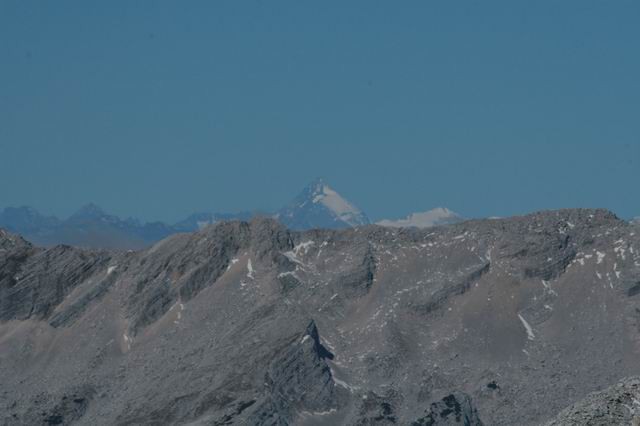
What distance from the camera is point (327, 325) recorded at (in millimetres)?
150875

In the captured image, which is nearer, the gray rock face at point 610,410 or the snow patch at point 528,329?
the gray rock face at point 610,410

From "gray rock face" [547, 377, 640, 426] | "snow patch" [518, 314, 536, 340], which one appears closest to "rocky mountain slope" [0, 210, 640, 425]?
"snow patch" [518, 314, 536, 340]

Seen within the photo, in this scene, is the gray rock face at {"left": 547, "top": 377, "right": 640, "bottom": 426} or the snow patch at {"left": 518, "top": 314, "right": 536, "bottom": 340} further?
the snow patch at {"left": 518, "top": 314, "right": 536, "bottom": 340}

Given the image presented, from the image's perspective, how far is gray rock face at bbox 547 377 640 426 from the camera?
134 ft

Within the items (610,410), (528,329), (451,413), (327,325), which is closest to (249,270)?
(327,325)

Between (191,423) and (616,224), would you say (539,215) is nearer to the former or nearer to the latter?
(616,224)

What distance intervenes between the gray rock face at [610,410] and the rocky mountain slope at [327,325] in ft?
291

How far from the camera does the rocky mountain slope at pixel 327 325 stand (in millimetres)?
136250

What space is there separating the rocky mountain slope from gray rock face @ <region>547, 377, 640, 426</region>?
8883 cm

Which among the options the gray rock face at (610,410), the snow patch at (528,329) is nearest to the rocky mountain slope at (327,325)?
the snow patch at (528,329)

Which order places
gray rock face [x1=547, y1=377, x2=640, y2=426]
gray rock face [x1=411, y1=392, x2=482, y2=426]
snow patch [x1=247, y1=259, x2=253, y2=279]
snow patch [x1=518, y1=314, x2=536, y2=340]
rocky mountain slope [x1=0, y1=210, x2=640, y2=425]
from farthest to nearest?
1. snow patch [x1=247, y1=259, x2=253, y2=279]
2. snow patch [x1=518, y1=314, x2=536, y2=340]
3. rocky mountain slope [x1=0, y1=210, x2=640, y2=425]
4. gray rock face [x1=411, y1=392, x2=482, y2=426]
5. gray rock face [x1=547, y1=377, x2=640, y2=426]

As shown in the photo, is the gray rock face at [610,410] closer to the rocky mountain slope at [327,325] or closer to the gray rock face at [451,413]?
the rocky mountain slope at [327,325]

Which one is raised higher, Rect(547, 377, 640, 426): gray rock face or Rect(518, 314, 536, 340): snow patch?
Rect(518, 314, 536, 340): snow patch

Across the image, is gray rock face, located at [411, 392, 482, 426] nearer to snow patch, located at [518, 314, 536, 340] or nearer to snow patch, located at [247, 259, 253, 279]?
snow patch, located at [518, 314, 536, 340]
